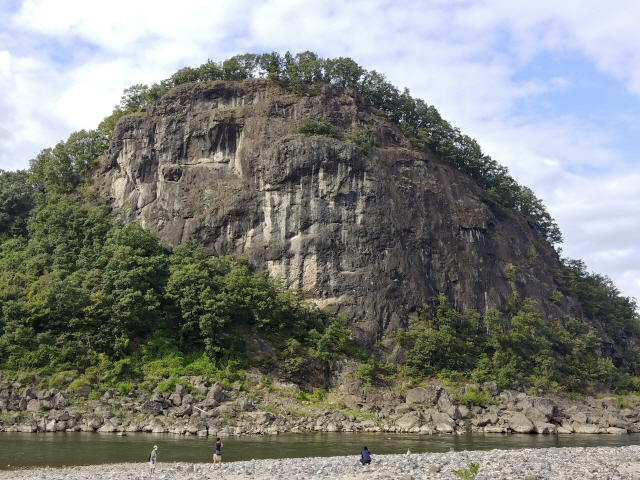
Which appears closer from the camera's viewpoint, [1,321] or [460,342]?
[1,321]

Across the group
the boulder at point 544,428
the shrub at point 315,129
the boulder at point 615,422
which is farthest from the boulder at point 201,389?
the shrub at point 315,129

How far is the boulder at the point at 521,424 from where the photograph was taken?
46406 millimetres

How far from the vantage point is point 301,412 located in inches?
1823

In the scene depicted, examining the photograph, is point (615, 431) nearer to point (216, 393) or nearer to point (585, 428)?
point (585, 428)

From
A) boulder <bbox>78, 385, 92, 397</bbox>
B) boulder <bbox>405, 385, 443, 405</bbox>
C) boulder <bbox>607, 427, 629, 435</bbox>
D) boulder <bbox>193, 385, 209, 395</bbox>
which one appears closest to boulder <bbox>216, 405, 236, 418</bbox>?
boulder <bbox>193, 385, 209, 395</bbox>

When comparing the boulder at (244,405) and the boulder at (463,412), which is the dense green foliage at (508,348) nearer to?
the boulder at (463,412)

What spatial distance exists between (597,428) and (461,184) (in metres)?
36.3

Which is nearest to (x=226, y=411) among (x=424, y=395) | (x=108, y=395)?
(x=108, y=395)

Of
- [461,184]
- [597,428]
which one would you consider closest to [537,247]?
[461,184]

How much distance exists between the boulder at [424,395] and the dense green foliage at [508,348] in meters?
4.87

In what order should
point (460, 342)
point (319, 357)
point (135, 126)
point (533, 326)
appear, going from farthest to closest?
point (135, 126), point (533, 326), point (460, 342), point (319, 357)

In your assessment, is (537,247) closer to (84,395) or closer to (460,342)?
(460,342)

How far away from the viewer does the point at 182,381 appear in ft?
150

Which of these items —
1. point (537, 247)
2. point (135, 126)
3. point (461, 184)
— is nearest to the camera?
point (135, 126)
